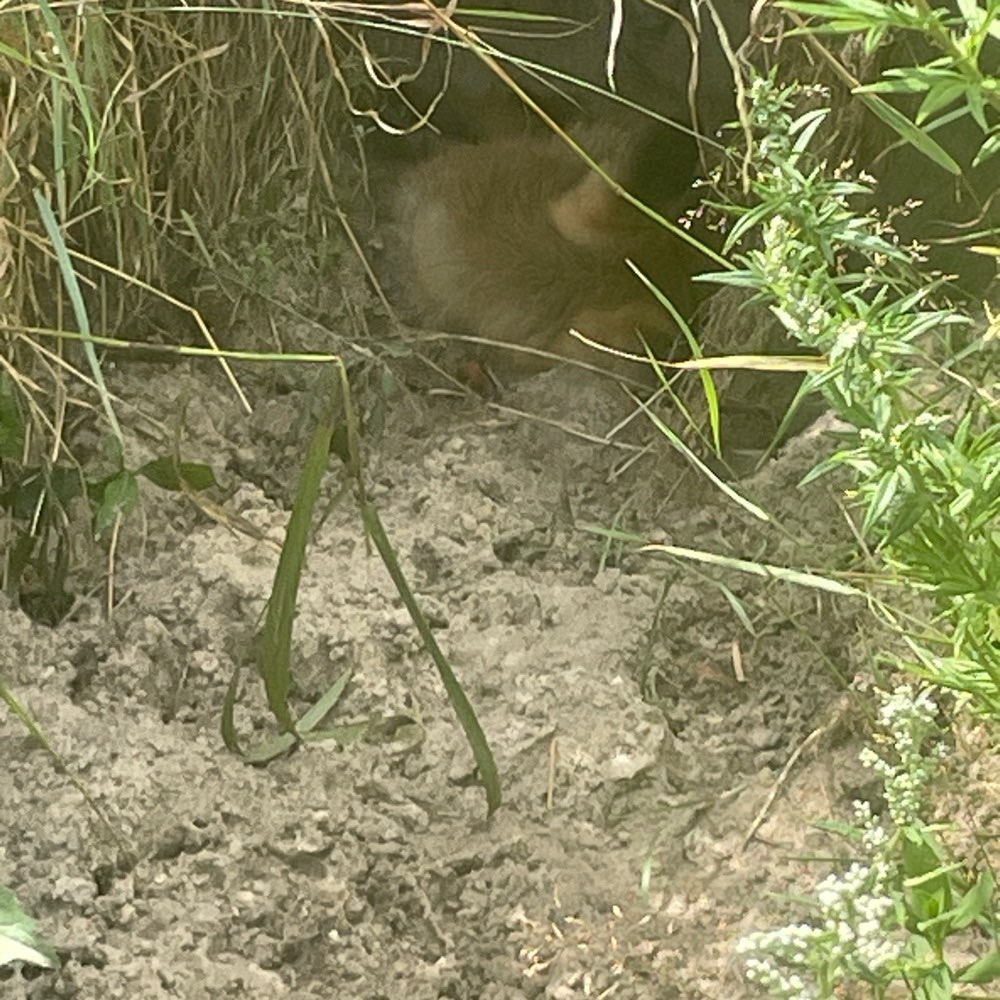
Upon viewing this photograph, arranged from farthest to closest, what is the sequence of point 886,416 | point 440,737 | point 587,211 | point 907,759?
point 587,211 → point 440,737 → point 907,759 → point 886,416

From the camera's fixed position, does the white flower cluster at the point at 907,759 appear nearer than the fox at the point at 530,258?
Yes

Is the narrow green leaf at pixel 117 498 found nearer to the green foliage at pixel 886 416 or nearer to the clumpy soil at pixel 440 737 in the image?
the clumpy soil at pixel 440 737

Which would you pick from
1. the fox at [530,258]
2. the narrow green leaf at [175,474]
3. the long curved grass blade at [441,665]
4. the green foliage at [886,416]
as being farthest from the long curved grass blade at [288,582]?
the fox at [530,258]

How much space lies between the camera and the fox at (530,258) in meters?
1.33

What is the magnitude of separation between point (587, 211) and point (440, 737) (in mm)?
559

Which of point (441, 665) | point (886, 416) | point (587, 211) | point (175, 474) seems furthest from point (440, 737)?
point (587, 211)

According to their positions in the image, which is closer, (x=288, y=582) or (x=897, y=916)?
(x=897, y=916)

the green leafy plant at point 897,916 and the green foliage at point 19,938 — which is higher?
the green leafy plant at point 897,916

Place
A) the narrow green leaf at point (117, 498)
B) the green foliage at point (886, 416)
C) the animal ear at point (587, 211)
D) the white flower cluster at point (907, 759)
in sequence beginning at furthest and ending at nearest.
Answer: the animal ear at point (587, 211) → the narrow green leaf at point (117, 498) → the white flower cluster at point (907, 759) → the green foliage at point (886, 416)

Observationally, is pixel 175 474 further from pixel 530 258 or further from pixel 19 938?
pixel 530 258

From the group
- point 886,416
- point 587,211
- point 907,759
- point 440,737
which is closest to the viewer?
point 886,416

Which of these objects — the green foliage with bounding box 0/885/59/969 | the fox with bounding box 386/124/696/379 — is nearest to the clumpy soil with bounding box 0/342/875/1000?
the green foliage with bounding box 0/885/59/969

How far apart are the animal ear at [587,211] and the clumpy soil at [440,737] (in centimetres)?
23

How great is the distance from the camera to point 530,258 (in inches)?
55.2
